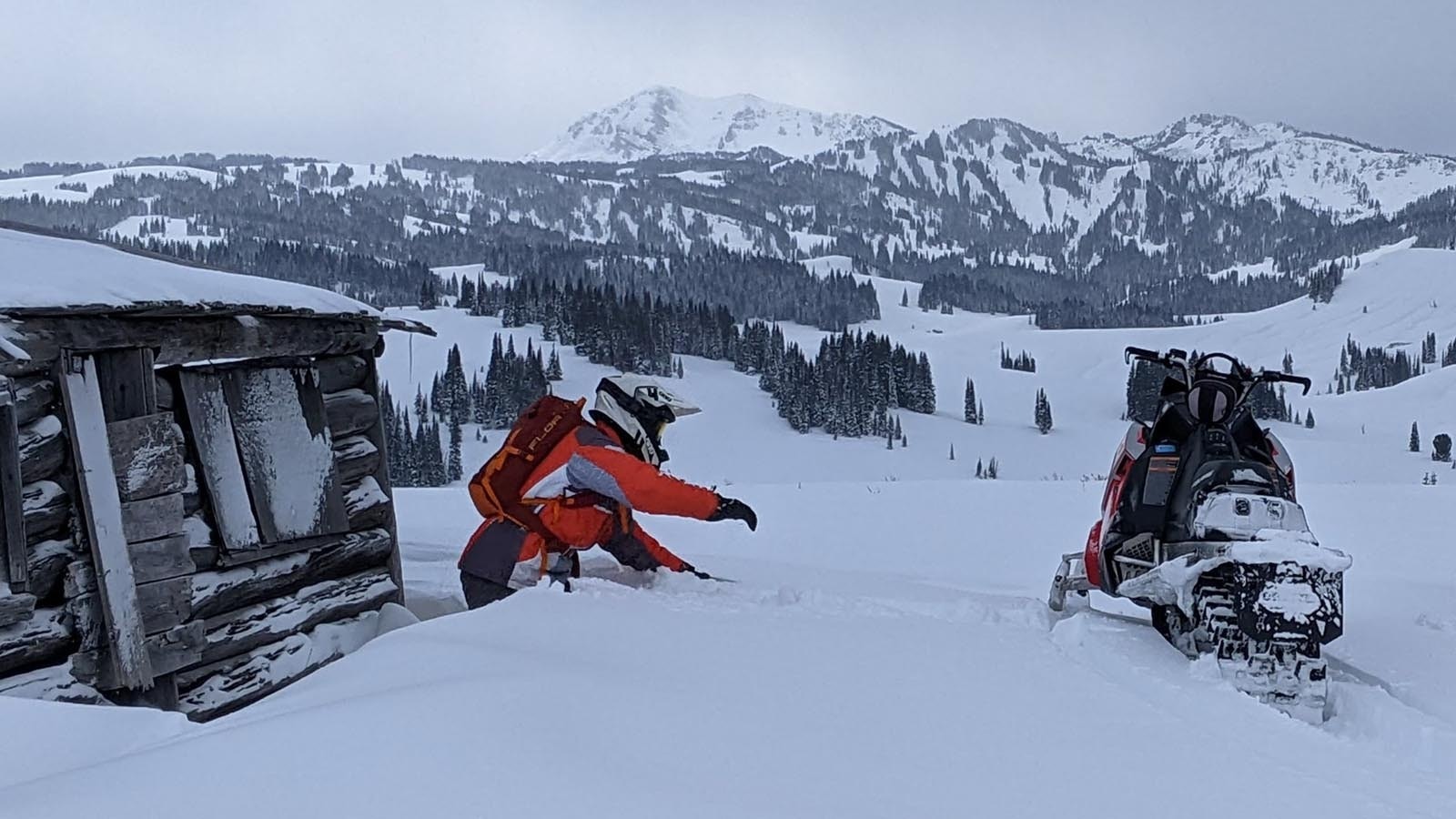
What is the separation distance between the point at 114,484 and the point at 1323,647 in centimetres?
610

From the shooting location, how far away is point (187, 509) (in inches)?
217

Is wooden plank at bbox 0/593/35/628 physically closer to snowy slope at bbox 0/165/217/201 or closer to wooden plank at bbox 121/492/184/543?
wooden plank at bbox 121/492/184/543

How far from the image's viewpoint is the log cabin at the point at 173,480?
462 centimetres

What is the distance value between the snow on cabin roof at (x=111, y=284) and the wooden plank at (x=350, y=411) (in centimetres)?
82

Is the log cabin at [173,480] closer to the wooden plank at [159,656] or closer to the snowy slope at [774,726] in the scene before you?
the wooden plank at [159,656]

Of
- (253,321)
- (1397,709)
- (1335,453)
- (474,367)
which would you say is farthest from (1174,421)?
(474,367)

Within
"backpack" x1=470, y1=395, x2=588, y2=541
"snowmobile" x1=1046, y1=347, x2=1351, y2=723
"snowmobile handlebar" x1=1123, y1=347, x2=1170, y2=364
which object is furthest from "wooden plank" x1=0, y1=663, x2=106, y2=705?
"snowmobile handlebar" x1=1123, y1=347, x2=1170, y2=364

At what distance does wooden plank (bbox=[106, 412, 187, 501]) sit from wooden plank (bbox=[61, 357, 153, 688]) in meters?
0.08

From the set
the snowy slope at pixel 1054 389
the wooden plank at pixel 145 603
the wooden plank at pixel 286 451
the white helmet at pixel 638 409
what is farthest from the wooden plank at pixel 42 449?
the snowy slope at pixel 1054 389

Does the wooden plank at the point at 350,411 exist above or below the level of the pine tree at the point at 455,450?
above

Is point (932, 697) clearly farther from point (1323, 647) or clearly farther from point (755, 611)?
point (1323, 647)

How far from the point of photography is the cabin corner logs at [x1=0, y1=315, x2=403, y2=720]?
183 inches

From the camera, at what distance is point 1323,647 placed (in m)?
4.59

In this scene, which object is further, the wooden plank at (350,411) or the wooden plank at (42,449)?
the wooden plank at (350,411)
